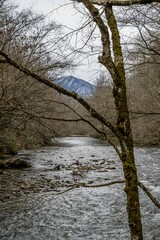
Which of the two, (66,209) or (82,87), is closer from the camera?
(82,87)

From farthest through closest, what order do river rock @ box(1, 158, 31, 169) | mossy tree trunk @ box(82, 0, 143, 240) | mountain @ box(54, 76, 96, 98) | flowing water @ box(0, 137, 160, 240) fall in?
river rock @ box(1, 158, 31, 169), flowing water @ box(0, 137, 160, 240), mountain @ box(54, 76, 96, 98), mossy tree trunk @ box(82, 0, 143, 240)

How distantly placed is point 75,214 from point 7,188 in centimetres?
441

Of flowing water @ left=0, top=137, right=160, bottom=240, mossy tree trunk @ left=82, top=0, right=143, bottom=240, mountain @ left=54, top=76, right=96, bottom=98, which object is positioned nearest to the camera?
mossy tree trunk @ left=82, top=0, right=143, bottom=240

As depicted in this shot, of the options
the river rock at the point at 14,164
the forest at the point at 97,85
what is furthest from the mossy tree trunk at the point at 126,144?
the river rock at the point at 14,164

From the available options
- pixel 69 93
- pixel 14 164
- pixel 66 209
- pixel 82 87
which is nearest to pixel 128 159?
pixel 69 93

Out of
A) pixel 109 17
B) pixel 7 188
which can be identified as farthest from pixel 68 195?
pixel 109 17

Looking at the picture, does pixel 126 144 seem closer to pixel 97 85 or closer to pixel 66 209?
pixel 97 85

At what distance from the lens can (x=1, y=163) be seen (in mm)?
18953

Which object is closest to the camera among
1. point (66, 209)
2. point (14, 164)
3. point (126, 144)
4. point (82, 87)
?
point (126, 144)

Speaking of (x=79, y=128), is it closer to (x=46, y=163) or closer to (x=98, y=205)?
(x=46, y=163)

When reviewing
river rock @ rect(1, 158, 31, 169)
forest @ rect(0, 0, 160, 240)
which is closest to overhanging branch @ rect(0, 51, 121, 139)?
forest @ rect(0, 0, 160, 240)

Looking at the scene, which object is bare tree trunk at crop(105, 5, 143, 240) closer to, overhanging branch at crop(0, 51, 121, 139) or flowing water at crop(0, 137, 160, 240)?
overhanging branch at crop(0, 51, 121, 139)

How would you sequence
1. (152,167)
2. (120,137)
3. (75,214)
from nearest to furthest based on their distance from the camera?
1. (120,137)
2. (75,214)
3. (152,167)

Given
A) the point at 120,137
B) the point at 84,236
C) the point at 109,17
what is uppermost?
the point at 109,17
